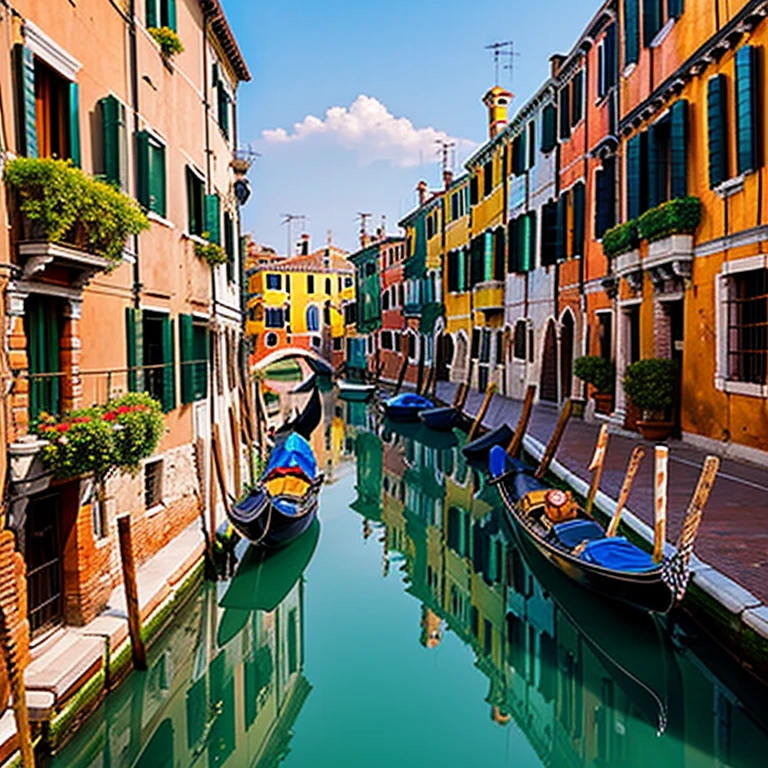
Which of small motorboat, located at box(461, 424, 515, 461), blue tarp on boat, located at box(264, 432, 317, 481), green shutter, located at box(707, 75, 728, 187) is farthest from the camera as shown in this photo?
small motorboat, located at box(461, 424, 515, 461)

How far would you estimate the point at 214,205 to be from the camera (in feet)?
32.5

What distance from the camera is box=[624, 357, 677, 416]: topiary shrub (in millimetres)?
10086

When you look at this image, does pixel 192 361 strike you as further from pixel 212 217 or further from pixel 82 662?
pixel 82 662

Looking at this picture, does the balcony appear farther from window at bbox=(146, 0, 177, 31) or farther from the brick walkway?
window at bbox=(146, 0, 177, 31)

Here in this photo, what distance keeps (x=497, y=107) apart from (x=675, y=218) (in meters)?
13.7

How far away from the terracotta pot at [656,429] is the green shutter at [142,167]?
691cm

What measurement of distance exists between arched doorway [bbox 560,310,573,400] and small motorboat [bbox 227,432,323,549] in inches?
263

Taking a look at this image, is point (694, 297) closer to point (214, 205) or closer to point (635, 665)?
point (635, 665)

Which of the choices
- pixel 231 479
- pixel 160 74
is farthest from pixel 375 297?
pixel 160 74

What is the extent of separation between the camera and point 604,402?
12.9m

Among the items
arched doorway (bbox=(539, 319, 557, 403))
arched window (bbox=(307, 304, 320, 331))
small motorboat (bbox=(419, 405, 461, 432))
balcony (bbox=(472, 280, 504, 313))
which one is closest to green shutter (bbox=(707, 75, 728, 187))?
arched doorway (bbox=(539, 319, 557, 403))

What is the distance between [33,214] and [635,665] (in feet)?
16.9

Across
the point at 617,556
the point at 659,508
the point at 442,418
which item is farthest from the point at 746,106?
the point at 442,418

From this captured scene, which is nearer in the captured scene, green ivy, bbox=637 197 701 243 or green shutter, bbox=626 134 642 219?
green ivy, bbox=637 197 701 243
